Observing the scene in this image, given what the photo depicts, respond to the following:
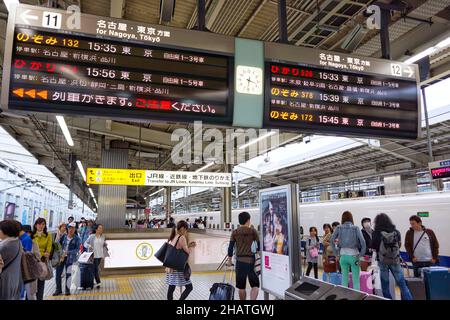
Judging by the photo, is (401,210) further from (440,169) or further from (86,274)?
(86,274)

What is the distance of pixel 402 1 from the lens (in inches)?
184

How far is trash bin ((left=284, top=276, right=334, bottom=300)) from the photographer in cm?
263

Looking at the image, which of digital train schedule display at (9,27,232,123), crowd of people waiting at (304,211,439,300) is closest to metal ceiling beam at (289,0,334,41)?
digital train schedule display at (9,27,232,123)

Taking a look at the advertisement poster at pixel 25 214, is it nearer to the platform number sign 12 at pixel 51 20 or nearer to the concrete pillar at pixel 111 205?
the concrete pillar at pixel 111 205

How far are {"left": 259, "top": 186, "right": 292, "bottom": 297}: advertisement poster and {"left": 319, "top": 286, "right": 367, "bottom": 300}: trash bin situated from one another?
1.61 meters

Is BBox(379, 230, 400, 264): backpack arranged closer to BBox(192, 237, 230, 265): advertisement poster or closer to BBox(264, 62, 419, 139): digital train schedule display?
BBox(264, 62, 419, 139): digital train schedule display

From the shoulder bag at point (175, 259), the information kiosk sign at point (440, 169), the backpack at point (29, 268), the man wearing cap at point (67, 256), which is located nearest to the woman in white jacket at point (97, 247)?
the man wearing cap at point (67, 256)

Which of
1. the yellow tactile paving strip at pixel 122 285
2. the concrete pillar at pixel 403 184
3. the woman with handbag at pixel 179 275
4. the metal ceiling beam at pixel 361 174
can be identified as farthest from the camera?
the concrete pillar at pixel 403 184

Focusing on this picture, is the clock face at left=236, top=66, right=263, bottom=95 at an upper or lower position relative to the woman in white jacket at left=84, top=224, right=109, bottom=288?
upper

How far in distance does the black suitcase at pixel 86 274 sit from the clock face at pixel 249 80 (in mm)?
6254

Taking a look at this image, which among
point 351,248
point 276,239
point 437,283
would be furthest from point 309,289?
point 351,248

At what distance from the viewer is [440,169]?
26.3 feet

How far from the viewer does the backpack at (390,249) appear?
19.4 feet
